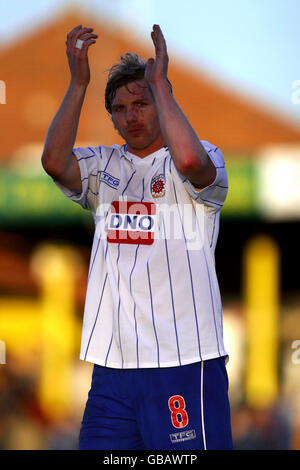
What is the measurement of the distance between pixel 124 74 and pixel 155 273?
0.90 metres

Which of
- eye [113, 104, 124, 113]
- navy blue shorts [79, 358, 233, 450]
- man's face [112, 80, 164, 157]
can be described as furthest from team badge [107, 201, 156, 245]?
navy blue shorts [79, 358, 233, 450]

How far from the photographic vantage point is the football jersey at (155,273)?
2738 mm

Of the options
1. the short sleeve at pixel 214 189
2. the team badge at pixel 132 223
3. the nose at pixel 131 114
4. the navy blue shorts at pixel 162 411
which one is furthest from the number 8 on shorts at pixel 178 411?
the nose at pixel 131 114

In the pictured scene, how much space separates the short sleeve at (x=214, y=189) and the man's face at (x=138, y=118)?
0.24 meters

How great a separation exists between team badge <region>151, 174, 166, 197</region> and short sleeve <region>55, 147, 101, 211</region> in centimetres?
27

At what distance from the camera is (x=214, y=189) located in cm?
281

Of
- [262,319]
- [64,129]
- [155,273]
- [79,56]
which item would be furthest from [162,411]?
[262,319]

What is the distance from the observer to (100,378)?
2816mm

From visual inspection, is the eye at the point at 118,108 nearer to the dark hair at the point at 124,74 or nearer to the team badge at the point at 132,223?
the dark hair at the point at 124,74

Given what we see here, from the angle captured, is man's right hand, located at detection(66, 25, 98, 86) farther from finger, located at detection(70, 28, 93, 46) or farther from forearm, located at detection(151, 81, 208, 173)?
forearm, located at detection(151, 81, 208, 173)

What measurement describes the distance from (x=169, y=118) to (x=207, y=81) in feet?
38.2
